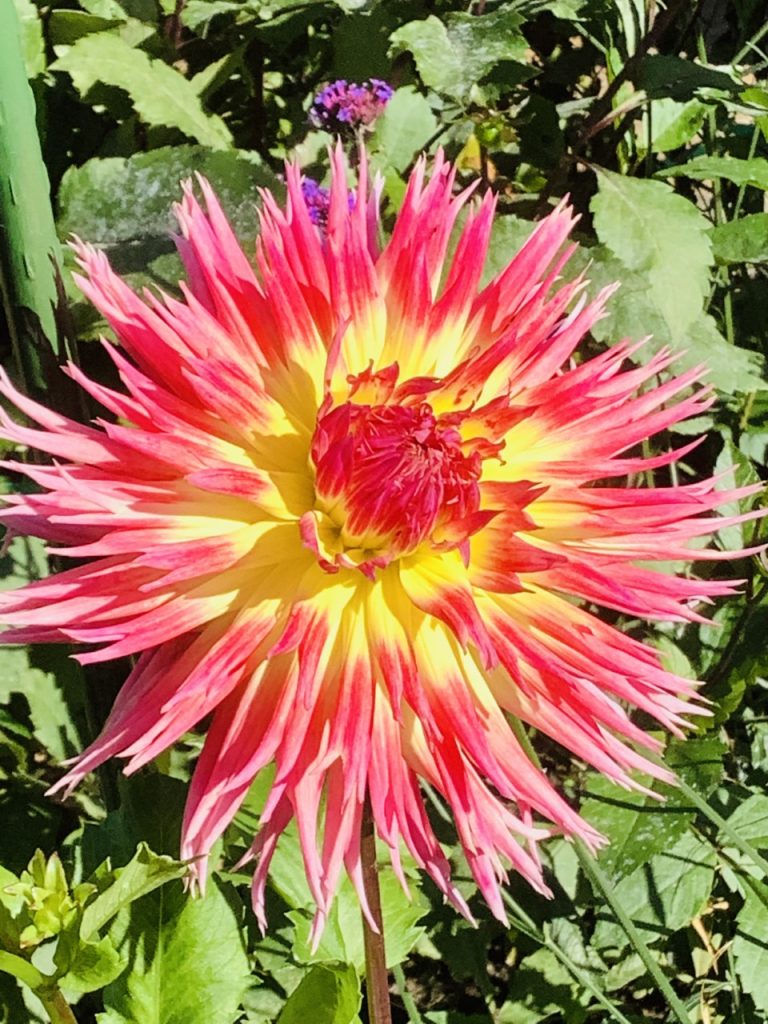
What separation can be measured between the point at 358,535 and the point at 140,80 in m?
0.83

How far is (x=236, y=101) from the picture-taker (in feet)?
5.75

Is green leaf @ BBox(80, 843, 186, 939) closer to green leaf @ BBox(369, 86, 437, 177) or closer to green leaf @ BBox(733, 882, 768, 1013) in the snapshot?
green leaf @ BBox(733, 882, 768, 1013)

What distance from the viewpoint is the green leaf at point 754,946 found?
1.31 metres

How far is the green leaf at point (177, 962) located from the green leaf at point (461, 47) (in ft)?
3.35

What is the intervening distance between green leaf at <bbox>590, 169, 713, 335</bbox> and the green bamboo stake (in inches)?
32.6

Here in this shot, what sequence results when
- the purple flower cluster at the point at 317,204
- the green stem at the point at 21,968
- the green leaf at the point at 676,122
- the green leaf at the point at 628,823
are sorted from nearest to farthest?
the green stem at the point at 21,968 < the purple flower cluster at the point at 317,204 < the green leaf at the point at 628,823 < the green leaf at the point at 676,122

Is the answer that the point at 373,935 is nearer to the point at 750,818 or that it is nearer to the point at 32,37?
the point at 750,818

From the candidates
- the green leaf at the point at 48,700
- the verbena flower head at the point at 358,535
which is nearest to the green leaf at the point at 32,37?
the verbena flower head at the point at 358,535

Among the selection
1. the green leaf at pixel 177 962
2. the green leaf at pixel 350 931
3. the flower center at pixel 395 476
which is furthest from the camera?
the green leaf at pixel 350 931

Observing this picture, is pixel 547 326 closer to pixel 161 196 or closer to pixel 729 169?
pixel 161 196

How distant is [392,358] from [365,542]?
0.17 m

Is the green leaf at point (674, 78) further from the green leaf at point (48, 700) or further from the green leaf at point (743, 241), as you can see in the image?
the green leaf at point (48, 700)

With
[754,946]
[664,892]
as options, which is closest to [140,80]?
[664,892]

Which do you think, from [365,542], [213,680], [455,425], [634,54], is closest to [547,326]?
[455,425]
